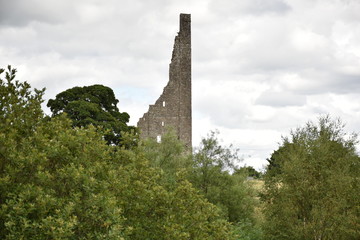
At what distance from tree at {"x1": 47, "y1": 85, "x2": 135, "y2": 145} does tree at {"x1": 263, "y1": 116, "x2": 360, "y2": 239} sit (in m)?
15.8

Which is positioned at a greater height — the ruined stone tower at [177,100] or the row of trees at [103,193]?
the ruined stone tower at [177,100]

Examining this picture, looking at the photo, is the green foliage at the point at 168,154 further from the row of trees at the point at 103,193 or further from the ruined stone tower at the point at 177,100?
the ruined stone tower at the point at 177,100

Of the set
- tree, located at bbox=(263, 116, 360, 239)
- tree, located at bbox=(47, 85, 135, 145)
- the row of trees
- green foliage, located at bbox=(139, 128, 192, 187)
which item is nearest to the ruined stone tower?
tree, located at bbox=(47, 85, 135, 145)

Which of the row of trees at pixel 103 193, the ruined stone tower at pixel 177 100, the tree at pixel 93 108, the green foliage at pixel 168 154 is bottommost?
the row of trees at pixel 103 193

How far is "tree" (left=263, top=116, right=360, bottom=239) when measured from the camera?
70.7ft

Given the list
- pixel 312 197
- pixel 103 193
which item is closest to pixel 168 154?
pixel 312 197

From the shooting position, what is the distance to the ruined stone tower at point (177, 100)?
2064 inches

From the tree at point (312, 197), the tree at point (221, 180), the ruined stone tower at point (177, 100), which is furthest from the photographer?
the ruined stone tower at point (177, 100)

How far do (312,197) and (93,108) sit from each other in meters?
20.5

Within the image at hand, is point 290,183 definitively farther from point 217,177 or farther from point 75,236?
point 75,236

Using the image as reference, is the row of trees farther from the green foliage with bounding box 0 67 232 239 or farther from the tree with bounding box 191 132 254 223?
the tree with bounding box 191 132 254 223

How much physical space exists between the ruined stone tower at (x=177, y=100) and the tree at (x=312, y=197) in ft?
89.8


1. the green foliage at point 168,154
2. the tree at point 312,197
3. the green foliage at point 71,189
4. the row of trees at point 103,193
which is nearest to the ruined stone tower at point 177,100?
the green foliage at point 168,154

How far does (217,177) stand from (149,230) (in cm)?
1919
